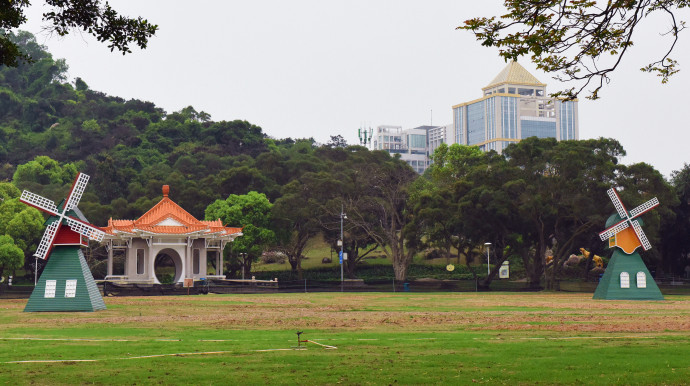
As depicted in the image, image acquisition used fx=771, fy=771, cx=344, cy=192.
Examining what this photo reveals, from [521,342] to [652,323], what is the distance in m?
9.50

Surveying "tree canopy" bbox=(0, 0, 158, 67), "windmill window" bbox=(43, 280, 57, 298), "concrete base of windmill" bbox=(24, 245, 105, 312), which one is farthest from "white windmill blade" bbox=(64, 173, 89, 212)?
"tree canopy" bbox=(0, 0, 158, 67)

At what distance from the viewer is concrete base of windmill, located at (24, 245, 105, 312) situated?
120 feet

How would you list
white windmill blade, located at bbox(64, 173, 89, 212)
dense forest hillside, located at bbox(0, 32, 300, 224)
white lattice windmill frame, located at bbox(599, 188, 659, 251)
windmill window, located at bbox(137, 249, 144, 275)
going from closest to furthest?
white windmill blade, located at bbox(64, 173, 89, 212) → white lattice windmill frame, located at bbox(599, 188, 659, 251) → windmill window, located at bbox(137, 249, 144, 275) → dense forest hillside, located at bbox(0, 32, 300, 224)

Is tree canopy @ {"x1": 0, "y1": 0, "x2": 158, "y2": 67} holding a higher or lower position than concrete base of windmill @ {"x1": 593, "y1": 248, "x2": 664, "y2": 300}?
higher

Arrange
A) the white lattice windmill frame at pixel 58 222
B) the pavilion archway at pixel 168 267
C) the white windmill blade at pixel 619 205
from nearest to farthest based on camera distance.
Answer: the white lattice windmill frame at pixel 58 222 < the white windmill blade at pixel 619 205 < the pavilion archway at pixel 168 267

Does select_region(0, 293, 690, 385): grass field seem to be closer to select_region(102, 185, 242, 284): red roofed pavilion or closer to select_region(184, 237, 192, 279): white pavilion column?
select_region(102, 185, 242, 284): red roofed pavilion

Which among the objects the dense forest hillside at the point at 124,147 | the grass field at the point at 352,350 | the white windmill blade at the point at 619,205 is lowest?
the grass field at the point at 352,350

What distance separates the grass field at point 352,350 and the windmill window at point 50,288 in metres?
5.13

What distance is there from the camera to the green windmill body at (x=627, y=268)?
1938 inches

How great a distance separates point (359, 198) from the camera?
77.4 meters

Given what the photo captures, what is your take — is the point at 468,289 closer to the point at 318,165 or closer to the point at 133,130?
the point at 318,165

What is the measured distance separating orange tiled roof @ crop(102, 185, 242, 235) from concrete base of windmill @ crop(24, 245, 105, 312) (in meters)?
26.2

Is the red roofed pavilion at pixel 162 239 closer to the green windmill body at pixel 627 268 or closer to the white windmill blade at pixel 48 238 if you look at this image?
the white windmill blade at pixel 48 238

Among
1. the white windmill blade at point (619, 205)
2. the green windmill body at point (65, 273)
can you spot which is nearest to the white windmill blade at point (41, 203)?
the green windmill body at point (65, 273)
